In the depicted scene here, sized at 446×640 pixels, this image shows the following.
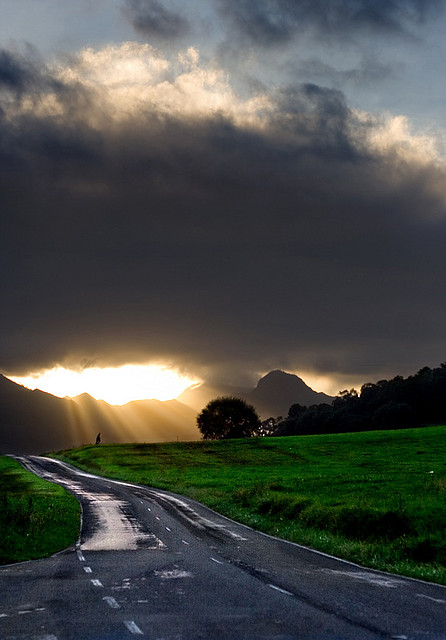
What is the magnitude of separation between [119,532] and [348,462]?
52803 mm

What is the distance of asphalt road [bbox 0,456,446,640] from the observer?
43.5 ft

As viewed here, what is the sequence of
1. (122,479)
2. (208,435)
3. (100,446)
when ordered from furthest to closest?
(208,435) < (100,446) < (122,479)

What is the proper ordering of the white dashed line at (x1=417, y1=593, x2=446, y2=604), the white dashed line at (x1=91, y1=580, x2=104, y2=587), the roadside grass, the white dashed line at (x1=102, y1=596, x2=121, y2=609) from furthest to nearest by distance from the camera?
the roadside grass → the white dashed line at (x1=91, y1=580, x2=104, y2=587) → the white dashed line at (x1=417, y1=593, x2=446, y2=604) → the white dashed line at (x1=102, y1=596, x2=121, y2=609)

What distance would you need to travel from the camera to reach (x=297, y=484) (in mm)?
54062

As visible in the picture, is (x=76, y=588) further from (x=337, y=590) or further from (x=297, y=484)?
(x=297, y=484)

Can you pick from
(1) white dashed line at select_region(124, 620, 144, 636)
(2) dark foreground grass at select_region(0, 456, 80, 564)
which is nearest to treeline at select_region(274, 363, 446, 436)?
(2) dark foreground grass at select_region(0, 456, 80, 564)

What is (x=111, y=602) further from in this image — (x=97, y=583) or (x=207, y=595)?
(x=97, y=583)

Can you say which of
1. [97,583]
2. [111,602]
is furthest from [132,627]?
[97,583]

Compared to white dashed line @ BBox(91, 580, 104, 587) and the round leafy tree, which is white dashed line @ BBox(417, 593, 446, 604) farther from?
the round leafy tree

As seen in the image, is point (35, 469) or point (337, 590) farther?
point (35, 469)

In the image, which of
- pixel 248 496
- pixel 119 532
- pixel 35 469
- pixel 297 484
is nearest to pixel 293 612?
pixel 119 532

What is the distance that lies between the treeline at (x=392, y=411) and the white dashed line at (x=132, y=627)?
157 m

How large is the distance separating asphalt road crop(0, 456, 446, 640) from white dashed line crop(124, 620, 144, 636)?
0.07 ft

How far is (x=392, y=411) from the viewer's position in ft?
549
